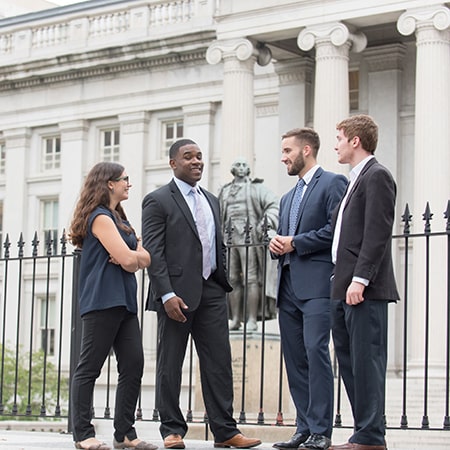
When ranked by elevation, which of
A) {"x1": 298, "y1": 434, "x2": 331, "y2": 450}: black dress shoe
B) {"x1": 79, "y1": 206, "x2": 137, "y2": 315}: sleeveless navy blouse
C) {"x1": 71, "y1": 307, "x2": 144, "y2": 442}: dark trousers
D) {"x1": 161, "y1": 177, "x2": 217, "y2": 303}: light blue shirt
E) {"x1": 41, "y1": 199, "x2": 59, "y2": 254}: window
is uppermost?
{"x1": 41, "y1": 199, "x2": 59, "y2": 254}: window

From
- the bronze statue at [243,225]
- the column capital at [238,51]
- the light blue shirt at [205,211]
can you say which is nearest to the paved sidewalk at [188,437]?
the light blue shirt at [205,211]

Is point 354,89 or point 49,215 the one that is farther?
point 49,215

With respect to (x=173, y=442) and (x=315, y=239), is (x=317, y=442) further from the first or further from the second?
(x=315, y=239)

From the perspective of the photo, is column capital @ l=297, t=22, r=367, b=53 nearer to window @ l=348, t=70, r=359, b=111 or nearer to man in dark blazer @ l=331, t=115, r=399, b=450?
window @ l=348, t=70, r=359, b=111

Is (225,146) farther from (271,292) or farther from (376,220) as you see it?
(376,220)

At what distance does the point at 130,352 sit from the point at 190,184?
1225 mm

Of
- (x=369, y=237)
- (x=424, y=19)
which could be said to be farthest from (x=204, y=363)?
(x=424, y=19)

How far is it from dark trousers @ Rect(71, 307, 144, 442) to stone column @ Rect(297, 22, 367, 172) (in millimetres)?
21858

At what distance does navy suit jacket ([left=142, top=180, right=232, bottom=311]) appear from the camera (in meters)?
8.95

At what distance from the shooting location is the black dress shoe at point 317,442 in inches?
332

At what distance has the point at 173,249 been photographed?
9.05 metres

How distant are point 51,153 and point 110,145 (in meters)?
2.55

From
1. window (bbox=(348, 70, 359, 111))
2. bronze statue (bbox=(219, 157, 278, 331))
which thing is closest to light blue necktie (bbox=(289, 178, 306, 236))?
bronze statue (bbox=(219, 157, 278, 331))

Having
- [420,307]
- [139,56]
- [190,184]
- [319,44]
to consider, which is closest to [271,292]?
[190,184]
